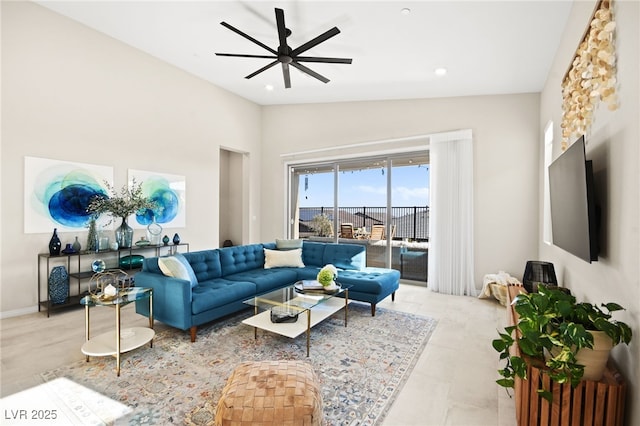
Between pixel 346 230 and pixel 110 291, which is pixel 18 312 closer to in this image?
pixel 110 291

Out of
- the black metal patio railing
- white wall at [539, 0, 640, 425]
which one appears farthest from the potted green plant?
the black metal patio railing

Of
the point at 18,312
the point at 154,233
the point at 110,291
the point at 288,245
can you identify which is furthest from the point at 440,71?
the point at 18,312

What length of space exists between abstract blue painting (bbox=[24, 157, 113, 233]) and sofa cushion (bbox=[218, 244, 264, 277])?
1.97 meters

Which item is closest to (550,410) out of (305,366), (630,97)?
(305,366)

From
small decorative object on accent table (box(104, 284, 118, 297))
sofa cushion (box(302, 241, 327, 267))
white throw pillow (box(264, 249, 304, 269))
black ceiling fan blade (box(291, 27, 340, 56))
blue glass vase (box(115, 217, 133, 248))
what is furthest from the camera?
sofa cushion (box(302, 241, 327, 267))

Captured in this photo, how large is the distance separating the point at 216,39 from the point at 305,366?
410cm

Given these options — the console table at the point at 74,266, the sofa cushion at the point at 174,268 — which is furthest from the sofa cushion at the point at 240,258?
the console table at the point at 74,266

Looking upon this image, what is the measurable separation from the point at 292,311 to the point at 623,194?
251 centimetres

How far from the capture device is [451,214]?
4793 mm

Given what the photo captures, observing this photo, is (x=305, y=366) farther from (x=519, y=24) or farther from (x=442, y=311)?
(x=519, y=24)

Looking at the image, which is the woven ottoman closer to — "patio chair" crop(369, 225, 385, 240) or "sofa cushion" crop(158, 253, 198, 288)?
"sofa cushion" crop(158, 253, 198, 288)

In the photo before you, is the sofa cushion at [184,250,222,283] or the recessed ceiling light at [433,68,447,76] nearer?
the sofa cushion at [184,250,222,283]

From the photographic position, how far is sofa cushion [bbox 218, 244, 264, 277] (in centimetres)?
392

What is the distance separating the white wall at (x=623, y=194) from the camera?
1409 mm
